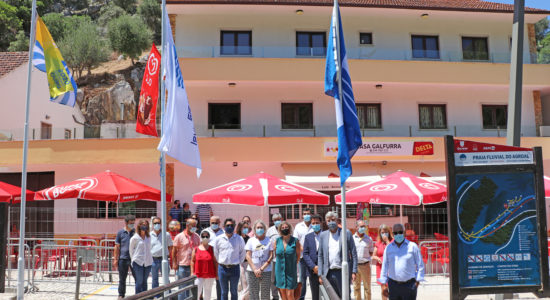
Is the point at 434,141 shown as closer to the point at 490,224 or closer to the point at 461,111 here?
the point at 461,111

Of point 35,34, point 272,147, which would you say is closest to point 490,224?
point 35,34

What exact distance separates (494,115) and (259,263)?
20.4 meters

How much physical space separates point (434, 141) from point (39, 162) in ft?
61.8

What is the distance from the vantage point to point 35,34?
12789 mm

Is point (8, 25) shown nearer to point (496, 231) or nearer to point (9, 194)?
point (9, 194)

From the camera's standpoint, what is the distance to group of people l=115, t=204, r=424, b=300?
8.98 meters

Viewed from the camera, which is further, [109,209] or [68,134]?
[109,209]

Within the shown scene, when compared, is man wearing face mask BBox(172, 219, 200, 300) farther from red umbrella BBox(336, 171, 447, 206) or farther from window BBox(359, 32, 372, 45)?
window BBox(359, 32, 372, 45)

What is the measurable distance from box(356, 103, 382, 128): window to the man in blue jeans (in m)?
15.9

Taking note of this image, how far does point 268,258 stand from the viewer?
10766mm

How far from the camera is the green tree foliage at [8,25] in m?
59.6

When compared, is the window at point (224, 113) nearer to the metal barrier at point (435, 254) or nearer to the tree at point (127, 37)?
the metal barrier at point (435, 254)

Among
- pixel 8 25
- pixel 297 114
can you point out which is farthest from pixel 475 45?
pixel 8 25

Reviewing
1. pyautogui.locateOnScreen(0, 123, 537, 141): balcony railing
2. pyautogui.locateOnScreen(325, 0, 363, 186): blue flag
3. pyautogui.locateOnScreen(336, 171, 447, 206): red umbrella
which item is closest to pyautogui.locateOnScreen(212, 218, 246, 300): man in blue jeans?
pyautogui.locateOnScreen(325, 0, 363, 186): blue flag
